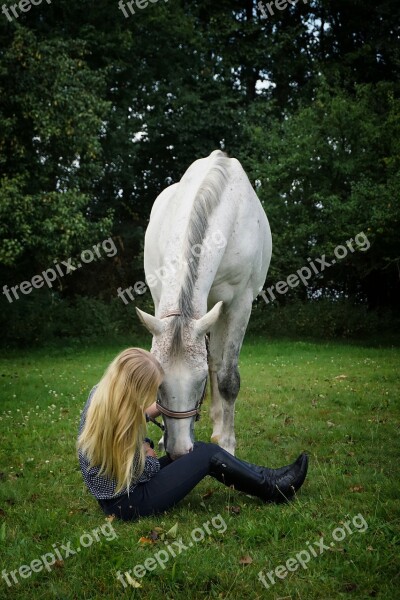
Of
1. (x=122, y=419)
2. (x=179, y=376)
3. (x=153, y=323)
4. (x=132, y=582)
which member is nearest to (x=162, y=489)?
(x=122, y=419)

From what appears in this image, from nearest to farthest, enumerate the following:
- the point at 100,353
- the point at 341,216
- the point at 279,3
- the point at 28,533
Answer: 1. the point at 28,533
2. the point at 100,353
3. the point at 341,216
4. the point at 279,3

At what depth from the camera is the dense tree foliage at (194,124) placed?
14.5m

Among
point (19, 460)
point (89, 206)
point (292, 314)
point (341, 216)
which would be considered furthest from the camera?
point (89, 206)

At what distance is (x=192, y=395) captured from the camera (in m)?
4.30

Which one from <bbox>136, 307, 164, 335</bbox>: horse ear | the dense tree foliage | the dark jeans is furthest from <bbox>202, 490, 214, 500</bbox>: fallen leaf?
the dense tree foliage

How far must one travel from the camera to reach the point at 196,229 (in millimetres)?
4988

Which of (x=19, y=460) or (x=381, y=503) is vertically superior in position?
(x=19, y=460)

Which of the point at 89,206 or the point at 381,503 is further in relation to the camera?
the point at 89,206

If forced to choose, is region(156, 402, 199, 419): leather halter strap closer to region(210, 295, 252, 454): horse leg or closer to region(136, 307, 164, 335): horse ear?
region(136, 307, 164, 335): horse ear

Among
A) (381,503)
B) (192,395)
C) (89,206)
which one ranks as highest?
(89,206)

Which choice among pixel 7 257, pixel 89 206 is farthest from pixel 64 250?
pixel 89 206

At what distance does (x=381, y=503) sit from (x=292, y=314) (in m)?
15.0

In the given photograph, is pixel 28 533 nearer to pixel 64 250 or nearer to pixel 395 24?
pixel 64 250

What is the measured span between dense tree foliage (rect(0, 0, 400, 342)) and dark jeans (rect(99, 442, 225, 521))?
10.5 metres
